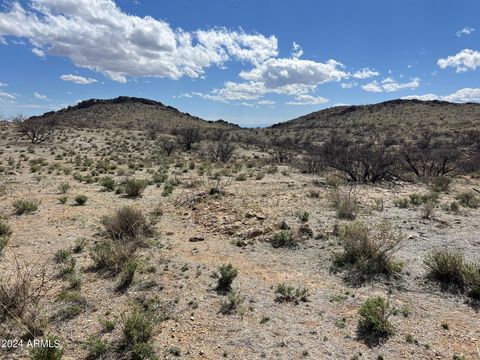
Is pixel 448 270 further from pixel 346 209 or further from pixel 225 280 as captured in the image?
pixel 346 209

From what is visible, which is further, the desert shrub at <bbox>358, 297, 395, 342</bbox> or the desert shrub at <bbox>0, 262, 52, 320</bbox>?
the desert shrub at <bbox>0, 262, 52, 320</bbox>

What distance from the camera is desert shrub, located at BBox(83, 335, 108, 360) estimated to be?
4746mm

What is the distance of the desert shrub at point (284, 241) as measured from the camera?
8914mm

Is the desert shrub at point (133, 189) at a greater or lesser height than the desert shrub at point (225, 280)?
greater

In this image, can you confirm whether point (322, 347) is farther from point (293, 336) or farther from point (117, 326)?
point (117, 326)

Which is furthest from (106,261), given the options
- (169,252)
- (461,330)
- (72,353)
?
(461,330)

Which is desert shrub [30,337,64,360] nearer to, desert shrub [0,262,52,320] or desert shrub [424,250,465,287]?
desert shrub [0,262,52,320]

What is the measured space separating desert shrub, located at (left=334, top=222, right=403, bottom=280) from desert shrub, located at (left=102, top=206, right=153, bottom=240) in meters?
4.79

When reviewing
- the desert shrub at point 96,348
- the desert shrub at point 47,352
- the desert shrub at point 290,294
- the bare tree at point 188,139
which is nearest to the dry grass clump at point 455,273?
the desert shrub at point 290,294

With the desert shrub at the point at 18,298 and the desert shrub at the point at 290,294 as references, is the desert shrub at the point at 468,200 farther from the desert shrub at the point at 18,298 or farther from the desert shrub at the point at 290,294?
the desert shrub at the point at 18,298

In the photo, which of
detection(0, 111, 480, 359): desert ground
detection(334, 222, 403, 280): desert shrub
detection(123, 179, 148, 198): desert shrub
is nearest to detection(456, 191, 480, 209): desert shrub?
detection(0, 111, 480, 359): desert ground

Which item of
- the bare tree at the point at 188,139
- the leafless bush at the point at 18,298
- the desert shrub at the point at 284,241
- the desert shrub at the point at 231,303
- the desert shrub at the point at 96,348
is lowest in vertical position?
the desert shrub at the point at 96,348

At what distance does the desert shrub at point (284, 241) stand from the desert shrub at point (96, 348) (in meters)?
4.85

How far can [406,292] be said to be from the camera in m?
6.55
